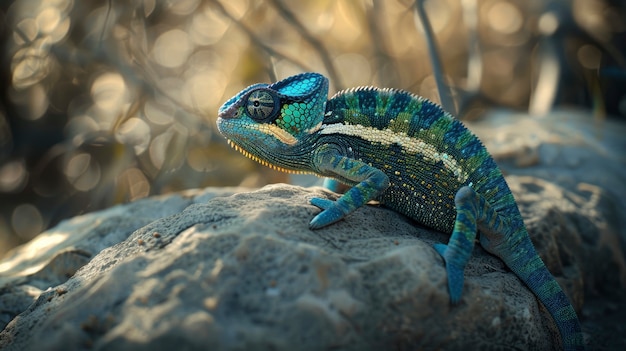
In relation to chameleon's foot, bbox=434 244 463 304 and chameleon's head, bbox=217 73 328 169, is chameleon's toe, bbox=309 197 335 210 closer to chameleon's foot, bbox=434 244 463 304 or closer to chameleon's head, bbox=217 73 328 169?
chameleon's head, bbox=217 73 328 169

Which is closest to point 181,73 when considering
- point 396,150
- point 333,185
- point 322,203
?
point 333,185

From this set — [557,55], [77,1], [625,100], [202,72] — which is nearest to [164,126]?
[202,72]

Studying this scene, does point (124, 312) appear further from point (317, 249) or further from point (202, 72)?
point (202, 72)

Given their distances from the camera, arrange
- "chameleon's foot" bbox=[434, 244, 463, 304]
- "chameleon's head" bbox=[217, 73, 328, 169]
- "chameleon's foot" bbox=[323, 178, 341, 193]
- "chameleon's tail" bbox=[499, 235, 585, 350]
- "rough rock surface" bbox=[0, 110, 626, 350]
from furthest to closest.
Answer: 1. "chameleon's foot" bbox=[323, 178, 341, 193]
2. "chameleon's head" bbox=[217, 73, 328, 169]
3. "chameleon's tail" bbox=[499, 235, 585, 350]
4. "chameleon's foot" bbox=[434, 244, 463, 304]
5. "rough rock surface" bbox=[0, 110, 626, 350]

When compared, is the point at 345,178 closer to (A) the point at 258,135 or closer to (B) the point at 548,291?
(A) the point at 258,135

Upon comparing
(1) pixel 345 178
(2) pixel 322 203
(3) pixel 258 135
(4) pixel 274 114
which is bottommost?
(2) pixel 322 203

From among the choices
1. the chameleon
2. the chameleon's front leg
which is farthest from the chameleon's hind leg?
the chameleon's front leg
